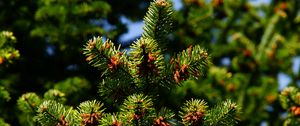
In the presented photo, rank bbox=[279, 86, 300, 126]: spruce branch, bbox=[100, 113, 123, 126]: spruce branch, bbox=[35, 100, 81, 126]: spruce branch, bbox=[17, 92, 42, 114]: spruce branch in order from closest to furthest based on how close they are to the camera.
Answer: bbox=[100, 113, 123, 126]: spruce branch
bbox=[35, 100, 81, 126]: spruce branch
bbox=[17, 92, 42, 114]: spruce branch
bbox=[279, 86, 300, 126]: spruce branch

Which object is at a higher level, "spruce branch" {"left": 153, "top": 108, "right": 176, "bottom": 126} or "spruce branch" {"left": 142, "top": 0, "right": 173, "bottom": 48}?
"spruce branch" {"left": 142, "top": 0, "right": 173, "bottom": 48}

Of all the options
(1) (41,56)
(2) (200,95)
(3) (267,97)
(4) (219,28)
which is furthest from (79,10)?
(4) (219,28)

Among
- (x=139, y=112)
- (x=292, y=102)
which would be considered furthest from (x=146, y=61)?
(x=292, y=102)

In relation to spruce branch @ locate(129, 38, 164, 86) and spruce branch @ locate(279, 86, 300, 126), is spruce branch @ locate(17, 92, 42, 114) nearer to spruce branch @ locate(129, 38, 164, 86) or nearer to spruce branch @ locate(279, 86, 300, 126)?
spruce branch @ locate(129, 38, 164, 86)

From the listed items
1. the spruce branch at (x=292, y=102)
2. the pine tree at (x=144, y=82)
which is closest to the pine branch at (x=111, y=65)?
the pine tree at (x=144, y=82)

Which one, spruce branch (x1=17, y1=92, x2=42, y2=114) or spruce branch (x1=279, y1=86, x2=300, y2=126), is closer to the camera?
spruce branch (x1=17, y1=92, x2=42, y2=114)

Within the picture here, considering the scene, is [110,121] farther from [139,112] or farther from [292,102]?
[292,102]

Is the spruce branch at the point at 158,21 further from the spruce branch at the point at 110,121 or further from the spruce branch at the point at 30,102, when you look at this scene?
the spruce branch at the point at 30,102

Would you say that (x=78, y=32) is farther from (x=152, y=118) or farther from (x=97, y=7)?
(x=152, y=118)

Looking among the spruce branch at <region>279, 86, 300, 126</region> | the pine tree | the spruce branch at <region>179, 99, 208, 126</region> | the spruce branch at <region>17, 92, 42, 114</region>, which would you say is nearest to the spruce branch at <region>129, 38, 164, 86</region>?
the pine tree
